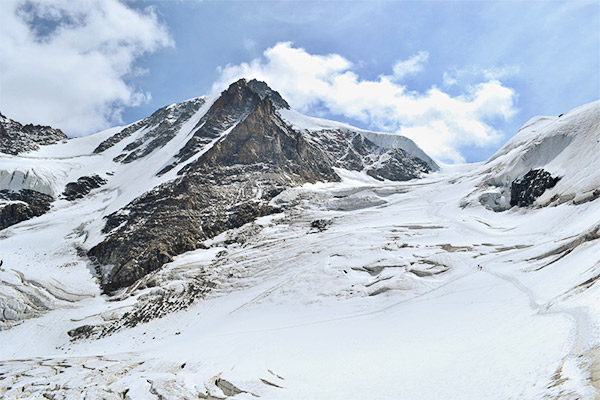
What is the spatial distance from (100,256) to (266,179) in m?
28.6

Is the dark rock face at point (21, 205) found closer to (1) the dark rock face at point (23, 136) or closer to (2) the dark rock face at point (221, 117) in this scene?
(2) the dark rock face at point (221, 117)

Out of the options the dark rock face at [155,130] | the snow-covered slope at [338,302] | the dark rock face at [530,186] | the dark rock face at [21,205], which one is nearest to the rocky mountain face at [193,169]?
the dark rock face at [21,205]

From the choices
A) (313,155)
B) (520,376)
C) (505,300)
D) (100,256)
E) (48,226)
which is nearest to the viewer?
(520,376)

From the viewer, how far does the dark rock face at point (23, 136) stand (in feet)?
285

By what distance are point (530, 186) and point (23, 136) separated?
111937 millimetres

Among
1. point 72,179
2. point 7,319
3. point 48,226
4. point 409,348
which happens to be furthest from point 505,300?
point 72,179

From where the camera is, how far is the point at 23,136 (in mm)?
93750

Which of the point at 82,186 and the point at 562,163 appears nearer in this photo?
the point at 562,163

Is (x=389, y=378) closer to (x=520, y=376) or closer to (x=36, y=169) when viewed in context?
(x=520, y=376)

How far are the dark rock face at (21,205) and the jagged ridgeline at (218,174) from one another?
2012 centimetres

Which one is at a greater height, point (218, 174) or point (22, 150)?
point (22, 150)

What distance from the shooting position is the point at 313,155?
7938cm

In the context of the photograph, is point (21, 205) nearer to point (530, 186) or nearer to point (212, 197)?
point (212, 197)

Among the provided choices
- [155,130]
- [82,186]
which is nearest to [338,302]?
[82,186]
